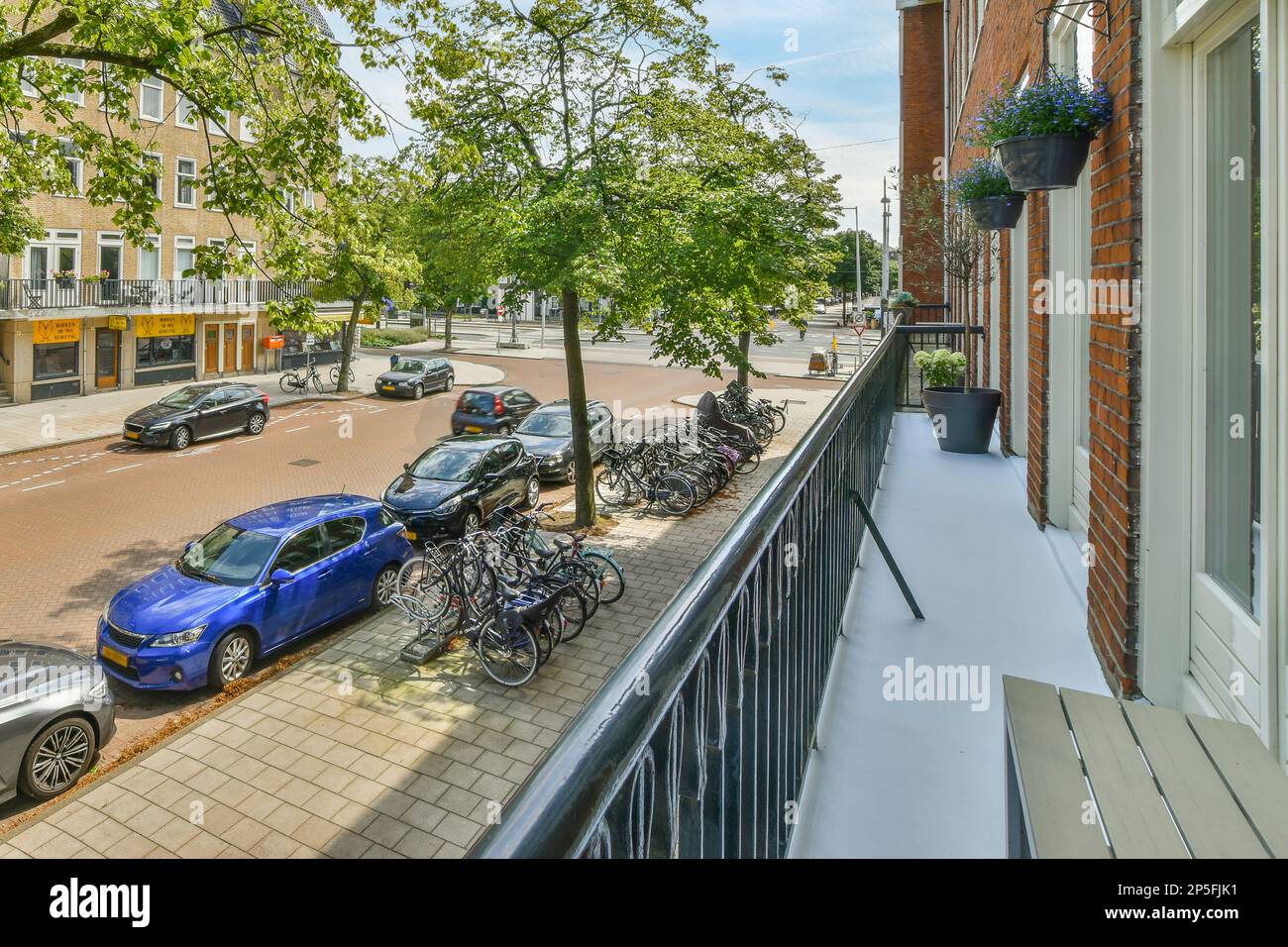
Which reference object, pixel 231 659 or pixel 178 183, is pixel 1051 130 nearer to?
pixel 231 659

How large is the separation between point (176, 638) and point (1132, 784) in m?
9.25

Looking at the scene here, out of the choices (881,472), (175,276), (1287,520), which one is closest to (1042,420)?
(881,472)

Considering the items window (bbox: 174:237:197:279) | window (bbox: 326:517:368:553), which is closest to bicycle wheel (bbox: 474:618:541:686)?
window (bbox: 326:517:368:553)

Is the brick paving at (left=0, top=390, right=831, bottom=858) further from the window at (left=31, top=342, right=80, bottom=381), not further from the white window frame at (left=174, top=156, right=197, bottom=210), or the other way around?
the white window frame at (left=174, top=156, right=197, bottom=210)

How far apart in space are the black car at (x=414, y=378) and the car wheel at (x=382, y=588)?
2102 centimetres

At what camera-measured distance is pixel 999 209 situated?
6613 mm

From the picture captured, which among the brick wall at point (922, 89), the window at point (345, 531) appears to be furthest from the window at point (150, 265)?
the brick wall at point (922, 89)

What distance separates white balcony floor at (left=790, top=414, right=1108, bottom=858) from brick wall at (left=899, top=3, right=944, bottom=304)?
3107 cm

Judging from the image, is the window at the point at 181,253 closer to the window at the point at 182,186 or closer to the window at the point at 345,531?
the window at the point at 182,186

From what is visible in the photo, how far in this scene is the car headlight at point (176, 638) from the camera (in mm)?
8875

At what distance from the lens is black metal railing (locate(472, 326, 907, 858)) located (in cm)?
102

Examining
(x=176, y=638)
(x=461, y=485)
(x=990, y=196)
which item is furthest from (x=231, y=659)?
(x=990, y=196)

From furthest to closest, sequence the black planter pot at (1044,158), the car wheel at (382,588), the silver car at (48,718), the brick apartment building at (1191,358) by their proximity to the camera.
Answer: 1. the car wheel at (382,588)
2. the silver car at (48,718)
3. the black planter pot at (1044,158)
4. the brick apartment building at (1191,358)

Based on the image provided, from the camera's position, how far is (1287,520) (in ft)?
7.34
